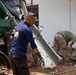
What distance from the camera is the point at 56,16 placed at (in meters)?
12.3

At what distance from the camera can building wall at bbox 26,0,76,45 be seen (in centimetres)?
1163

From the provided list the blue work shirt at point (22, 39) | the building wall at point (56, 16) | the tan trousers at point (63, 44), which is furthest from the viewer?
the building wall at point (56, 16)

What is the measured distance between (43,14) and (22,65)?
722 cm

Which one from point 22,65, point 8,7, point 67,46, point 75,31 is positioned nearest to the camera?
point 22,65

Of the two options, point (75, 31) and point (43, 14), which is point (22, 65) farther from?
point (43, 14)

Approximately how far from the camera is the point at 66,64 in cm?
1005

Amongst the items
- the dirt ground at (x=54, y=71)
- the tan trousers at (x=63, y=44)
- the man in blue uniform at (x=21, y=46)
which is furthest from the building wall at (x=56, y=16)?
the man in blue uniform at (x=21, y=46)

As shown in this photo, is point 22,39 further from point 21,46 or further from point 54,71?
point 54,71

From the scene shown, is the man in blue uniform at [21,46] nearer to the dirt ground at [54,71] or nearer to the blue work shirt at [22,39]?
the blue work shirt at [22,39]

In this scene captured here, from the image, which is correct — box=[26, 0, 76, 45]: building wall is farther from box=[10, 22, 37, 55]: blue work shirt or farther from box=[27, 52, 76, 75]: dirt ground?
box=[10, 22, 37, 55]: blue work shirt

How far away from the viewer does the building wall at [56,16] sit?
38.2ft

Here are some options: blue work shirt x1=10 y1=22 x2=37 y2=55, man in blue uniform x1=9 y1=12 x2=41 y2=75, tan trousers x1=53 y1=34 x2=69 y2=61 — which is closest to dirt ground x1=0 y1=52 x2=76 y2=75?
tan trousers x1=53 y1=34 x2=69 y2=61

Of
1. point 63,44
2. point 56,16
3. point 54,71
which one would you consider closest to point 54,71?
point 54,71

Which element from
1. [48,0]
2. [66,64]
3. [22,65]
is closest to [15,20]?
[66,64]
